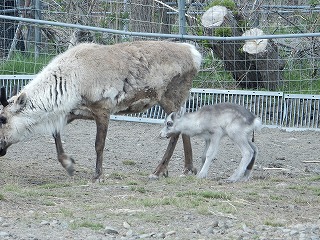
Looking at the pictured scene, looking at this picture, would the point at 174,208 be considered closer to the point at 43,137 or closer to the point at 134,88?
the point at 134,88

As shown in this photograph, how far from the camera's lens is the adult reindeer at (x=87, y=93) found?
930 cm

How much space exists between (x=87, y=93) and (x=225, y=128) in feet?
5.24

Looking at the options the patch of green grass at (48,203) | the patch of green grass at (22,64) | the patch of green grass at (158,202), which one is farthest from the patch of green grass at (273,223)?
the patch of green grass at (22,64)

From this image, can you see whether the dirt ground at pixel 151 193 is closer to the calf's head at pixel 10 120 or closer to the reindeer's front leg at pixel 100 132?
the reindeer's front leg at pixel 100 132

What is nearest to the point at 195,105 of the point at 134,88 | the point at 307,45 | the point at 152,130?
the point at 152,130

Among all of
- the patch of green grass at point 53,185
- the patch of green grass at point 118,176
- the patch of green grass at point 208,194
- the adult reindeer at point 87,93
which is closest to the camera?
the patch of green grass at point 208,194

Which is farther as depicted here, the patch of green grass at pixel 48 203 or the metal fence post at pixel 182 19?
the metal fence post at pixel 182 19

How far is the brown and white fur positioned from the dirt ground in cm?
24

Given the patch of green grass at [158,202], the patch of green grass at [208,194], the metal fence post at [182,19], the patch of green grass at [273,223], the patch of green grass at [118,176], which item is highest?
the metal fence post at [182,19]

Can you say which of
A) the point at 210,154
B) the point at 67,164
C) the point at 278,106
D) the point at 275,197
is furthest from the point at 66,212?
the point at 278,106

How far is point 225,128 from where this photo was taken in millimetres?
9367

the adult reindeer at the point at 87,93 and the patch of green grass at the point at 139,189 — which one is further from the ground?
the adult reindeer at the point at 87,93

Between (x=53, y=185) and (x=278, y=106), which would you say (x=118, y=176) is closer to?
(x=53, y=185)

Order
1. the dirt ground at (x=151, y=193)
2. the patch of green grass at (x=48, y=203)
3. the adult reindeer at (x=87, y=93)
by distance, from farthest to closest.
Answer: the adult reindeer at (x=87, y=93) < the patch of green grass at (x=48, y=203) < the dirt ground at (x=151, y=193)
